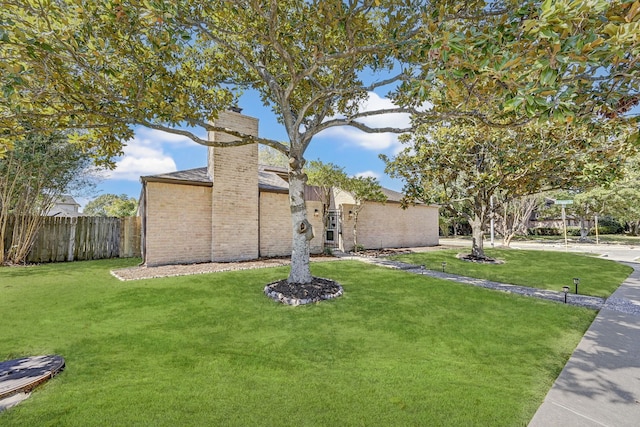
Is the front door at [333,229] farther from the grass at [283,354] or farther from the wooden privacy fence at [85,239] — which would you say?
the wooden privacy fence at [85,239]

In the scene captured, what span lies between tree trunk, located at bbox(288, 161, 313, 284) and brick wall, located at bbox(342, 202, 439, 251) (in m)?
9.88

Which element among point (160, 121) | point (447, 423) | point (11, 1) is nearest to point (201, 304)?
point (160, 121)

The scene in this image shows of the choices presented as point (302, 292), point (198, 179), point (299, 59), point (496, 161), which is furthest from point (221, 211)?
point (496, 161)

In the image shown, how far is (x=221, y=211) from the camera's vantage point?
11867 mm

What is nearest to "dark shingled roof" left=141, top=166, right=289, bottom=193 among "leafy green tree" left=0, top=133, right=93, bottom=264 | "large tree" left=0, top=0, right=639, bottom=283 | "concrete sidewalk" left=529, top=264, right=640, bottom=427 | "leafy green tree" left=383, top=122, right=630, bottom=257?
"leafy green tree" left=0, top=133, right=93, bottom=264

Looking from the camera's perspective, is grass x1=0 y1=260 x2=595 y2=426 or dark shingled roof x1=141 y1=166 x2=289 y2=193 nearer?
grass x1=0 y1=260 x2=595 y2=426

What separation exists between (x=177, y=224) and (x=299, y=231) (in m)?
6.50

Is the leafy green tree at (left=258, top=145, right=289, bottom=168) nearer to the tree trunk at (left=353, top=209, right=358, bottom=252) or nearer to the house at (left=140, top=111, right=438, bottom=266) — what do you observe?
the house at (left=140, top=111, right=438, bottom=266)

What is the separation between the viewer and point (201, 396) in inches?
111

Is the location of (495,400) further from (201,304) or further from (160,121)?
(160,121)

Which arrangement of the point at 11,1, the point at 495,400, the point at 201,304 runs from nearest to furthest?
the point at 495,400, the point at 11,1, the point at 201,304

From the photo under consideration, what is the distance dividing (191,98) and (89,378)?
6972mm

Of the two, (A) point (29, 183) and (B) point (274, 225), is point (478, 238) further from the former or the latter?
(A) point (29, 183)

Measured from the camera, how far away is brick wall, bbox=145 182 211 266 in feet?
34.5
